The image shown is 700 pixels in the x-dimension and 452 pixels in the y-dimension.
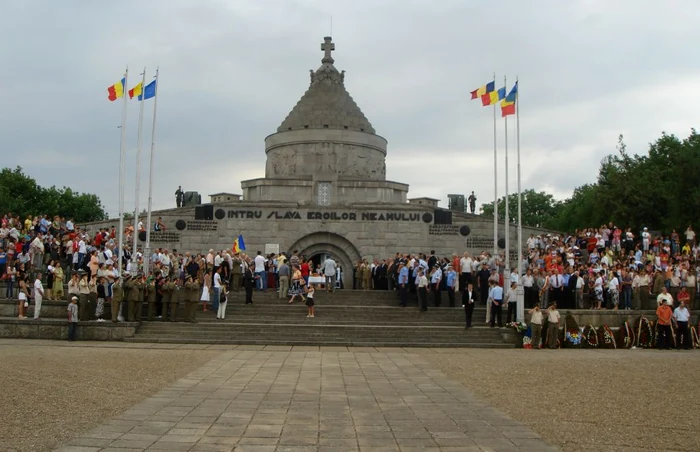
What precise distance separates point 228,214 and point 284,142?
11.4 meters

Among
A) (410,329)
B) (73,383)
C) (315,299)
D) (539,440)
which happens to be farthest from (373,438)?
(315,299)

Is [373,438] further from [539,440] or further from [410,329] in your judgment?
[410,329]

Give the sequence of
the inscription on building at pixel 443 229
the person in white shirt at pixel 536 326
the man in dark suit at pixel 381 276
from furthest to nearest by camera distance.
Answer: the inscription on building at pixel 443 229
the man in dark suit at pixel 381 276
the person in white shirt at pixel 536 326

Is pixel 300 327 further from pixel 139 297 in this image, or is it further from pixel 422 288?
pixel 139 297

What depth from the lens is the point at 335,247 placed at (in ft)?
129

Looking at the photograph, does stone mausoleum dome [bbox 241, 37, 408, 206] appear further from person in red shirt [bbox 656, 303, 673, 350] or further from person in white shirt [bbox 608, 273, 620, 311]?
person in red shirt [bbox 656, 303, 673, 350]

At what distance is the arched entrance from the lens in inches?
1538

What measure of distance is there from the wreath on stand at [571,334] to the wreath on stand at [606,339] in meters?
0.72

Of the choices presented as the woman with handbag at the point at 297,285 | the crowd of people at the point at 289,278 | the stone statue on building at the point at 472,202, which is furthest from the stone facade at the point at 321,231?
the woman with handbag at the point at 297,285

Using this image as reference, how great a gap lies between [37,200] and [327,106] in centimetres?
3882

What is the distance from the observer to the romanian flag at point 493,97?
2761 cm

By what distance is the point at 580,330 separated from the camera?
23.5m

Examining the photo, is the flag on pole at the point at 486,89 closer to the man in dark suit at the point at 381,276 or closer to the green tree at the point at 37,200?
the man in dark suit at the point at 381,276

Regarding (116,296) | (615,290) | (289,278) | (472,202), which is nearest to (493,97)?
(615,290)
